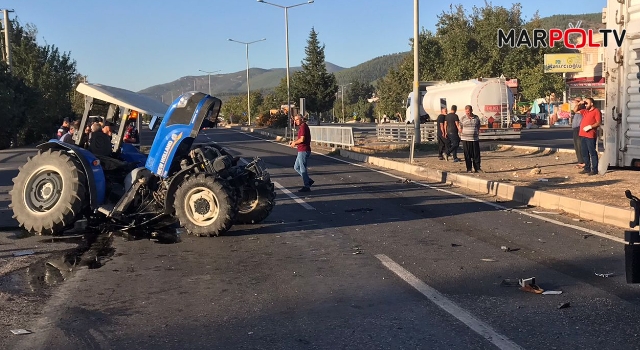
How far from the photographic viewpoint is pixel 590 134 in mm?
15219

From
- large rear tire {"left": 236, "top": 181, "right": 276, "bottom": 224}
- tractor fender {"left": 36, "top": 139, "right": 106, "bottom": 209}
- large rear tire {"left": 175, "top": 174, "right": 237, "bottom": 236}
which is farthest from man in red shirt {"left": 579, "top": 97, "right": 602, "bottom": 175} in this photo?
tractor fender {"left": 36, "top": 139, "right": 106, "bottom": 209}

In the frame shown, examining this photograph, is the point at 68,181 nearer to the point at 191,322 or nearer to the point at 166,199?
the point at 166,199

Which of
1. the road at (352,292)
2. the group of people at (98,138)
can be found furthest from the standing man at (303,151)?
the group of people at (98,138)

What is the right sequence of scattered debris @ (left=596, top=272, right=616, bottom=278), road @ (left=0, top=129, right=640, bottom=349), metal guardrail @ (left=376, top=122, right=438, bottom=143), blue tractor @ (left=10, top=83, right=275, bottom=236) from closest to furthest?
road @ (left=0, top=129, right=640, bottom=349)
scattered debris @ (left=596, top=272, right=616, bottom=278)
blue tractor @ (left=10, top=83, right=275, bottom=236)
metal guardrail @ (left=376, top=122, right=438, bottom=143)

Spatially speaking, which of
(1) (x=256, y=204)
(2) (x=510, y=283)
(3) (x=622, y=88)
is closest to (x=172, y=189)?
(1) (x=256, y=204)

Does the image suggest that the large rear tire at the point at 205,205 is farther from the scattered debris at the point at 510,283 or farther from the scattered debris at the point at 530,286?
the scattered debris at the point at 530,286

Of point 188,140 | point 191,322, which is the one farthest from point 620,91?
point 188,140

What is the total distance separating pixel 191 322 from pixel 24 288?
2230 millimetres

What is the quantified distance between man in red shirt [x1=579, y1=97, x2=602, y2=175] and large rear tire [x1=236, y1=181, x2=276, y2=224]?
8.33m

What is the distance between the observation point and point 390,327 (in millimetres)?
5391

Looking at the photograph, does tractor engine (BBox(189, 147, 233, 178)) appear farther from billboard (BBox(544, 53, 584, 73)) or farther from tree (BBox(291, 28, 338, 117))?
billboard (BBox(544, 53, 584, 73))

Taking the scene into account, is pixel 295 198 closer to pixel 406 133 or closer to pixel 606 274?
pixel 606 274

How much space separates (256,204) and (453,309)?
16.8ft

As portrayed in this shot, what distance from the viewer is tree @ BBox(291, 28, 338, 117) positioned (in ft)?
197
